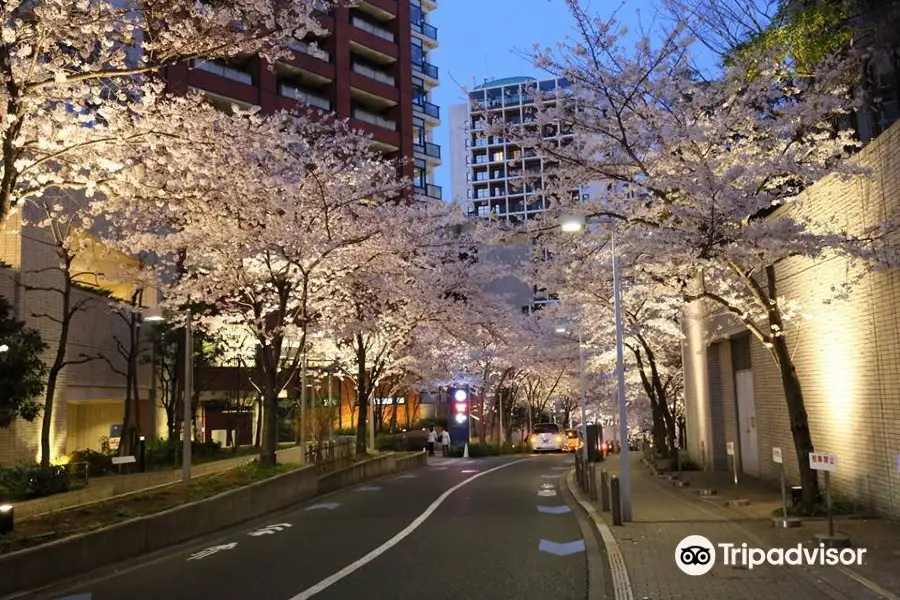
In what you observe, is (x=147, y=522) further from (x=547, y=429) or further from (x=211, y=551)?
(x=547, y=429)

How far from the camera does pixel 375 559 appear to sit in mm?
11664

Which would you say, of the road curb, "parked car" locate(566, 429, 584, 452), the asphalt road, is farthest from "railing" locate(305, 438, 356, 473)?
"parked car" locate(566, 429, 584, 452)

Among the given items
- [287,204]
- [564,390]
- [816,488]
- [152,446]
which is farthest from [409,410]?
[816,488]

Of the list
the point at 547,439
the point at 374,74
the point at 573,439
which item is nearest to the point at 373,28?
the point at 374,74

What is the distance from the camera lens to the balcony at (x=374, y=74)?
184 feet

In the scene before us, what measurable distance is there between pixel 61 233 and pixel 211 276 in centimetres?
545

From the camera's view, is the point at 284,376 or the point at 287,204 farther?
the point at 284,376

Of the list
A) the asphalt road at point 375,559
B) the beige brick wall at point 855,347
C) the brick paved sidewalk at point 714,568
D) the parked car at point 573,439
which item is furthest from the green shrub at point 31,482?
the parked car at point 573,439

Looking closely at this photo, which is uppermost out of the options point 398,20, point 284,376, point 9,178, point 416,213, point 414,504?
point 398,20

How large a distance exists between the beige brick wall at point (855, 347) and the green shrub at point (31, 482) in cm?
1698

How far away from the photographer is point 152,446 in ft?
93.3

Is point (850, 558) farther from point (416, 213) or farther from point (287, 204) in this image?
point (416, 213)

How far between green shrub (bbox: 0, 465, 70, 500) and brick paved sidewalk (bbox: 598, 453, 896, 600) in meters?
12.7

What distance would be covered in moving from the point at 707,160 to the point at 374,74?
152 ft
